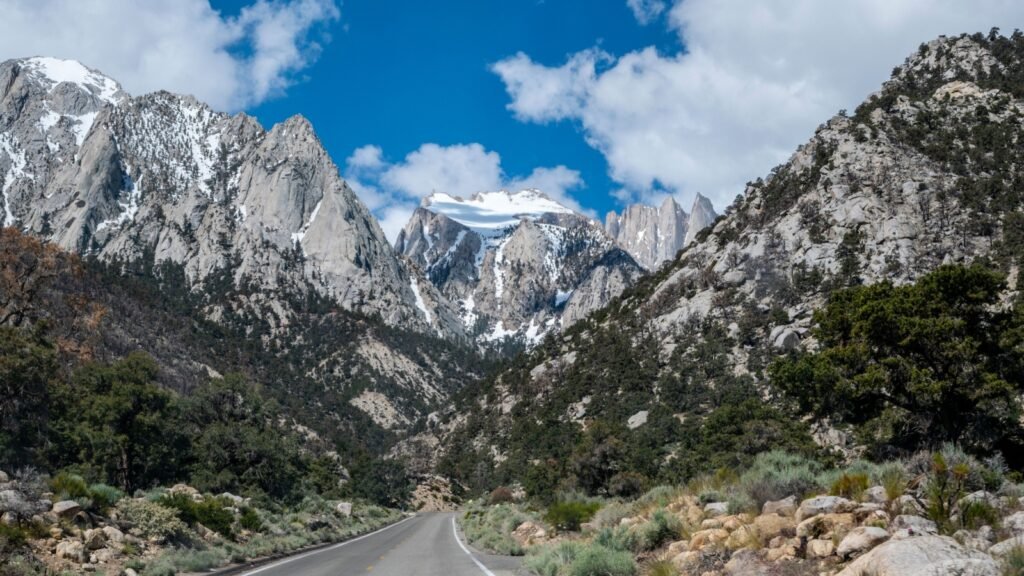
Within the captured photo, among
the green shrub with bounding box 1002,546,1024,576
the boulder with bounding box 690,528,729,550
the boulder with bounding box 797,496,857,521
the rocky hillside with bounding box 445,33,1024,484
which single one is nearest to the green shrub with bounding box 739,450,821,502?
the boulder with bounding box 690,528,729,550

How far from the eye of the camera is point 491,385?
418 feet

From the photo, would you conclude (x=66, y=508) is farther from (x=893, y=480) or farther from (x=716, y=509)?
(x=893, y=480)

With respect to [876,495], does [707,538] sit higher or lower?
lower

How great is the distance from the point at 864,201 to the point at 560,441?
42431 millimetres

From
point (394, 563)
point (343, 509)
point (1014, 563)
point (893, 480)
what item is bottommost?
point (343, 509)

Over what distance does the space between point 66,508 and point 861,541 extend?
16.4 meters

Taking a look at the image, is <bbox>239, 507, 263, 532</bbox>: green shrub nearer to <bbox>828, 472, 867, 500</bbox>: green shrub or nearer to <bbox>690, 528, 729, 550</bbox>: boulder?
<bbox>690, 528, 729, 550</bbox>: boulder

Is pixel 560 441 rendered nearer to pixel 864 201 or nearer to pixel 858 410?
pixel 864 201

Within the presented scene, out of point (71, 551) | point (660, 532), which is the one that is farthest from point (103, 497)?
point (660, 532)

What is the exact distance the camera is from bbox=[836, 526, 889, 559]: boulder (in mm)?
8672

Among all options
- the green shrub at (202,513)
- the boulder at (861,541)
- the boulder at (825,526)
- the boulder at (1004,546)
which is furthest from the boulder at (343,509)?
the boulder at (1004,546)

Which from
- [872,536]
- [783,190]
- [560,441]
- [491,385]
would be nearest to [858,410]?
[872,536]

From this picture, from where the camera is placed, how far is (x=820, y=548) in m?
9.19

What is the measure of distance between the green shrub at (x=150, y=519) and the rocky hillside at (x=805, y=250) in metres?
31.8
